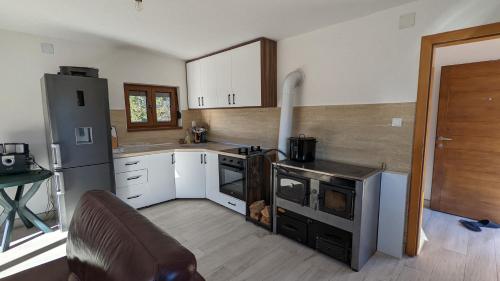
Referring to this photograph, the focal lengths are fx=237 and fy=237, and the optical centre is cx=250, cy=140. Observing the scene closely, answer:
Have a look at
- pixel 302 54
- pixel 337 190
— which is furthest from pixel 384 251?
pixel 302 54

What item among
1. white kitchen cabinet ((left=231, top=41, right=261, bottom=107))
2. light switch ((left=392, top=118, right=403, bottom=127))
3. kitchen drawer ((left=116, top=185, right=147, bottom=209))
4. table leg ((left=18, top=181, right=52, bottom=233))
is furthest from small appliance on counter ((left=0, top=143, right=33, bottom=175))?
light switch ((left=392, top=118, right=403, bottom=127))

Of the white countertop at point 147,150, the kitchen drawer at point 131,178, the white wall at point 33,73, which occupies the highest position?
the white wall at point 33,73

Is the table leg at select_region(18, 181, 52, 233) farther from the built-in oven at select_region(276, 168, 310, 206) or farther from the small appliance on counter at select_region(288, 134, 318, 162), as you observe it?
the small appliance on counter at select_region(288, 134, 318, 162)

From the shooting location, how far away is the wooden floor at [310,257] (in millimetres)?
1968

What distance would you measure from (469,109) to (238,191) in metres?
2.94

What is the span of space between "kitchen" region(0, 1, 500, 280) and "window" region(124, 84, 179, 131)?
0.05 feet

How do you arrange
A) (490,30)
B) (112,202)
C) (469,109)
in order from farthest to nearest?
(469,109)
(490,30)
(112,202)

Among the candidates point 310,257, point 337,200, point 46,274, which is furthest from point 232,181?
point 46,274

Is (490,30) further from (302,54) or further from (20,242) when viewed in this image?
(20,242)

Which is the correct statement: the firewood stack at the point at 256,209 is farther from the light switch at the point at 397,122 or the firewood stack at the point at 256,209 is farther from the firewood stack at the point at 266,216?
the light switch at the point at 397,122

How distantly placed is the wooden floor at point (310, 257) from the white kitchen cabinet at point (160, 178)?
58cm

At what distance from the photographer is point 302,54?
2811 mm

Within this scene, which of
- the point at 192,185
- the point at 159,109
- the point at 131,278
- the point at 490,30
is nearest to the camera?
the point at 131,278

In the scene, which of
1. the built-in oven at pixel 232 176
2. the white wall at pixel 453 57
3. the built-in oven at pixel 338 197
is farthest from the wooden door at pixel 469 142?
the built-in oven at pixel 232 176
